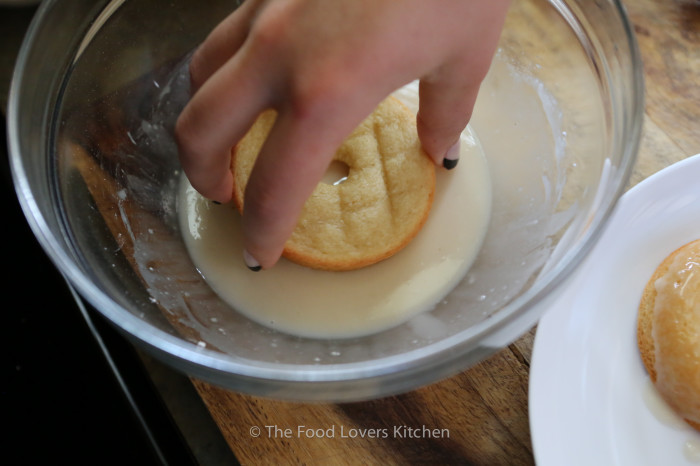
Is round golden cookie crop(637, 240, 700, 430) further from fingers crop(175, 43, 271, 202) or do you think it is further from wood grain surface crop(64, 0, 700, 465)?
fingers crop(175, 43, 271, 202)

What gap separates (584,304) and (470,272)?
12 cm

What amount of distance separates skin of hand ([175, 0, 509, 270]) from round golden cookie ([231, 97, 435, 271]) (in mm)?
142

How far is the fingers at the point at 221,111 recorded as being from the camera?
0.45 metres

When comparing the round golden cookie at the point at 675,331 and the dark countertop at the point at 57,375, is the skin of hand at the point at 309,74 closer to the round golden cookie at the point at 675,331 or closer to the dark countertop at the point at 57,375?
the round golden cookie at the point at 675,331

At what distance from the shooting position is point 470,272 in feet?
2.20

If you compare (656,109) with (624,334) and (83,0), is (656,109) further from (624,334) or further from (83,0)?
(83,0)

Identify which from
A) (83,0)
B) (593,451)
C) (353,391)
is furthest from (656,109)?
(83,0)

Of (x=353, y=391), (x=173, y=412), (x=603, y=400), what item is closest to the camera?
(x=353, y=391)

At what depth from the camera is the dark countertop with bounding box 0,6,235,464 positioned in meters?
0.91

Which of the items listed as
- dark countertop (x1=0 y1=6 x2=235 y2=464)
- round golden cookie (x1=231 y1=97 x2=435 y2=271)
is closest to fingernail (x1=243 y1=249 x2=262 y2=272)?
round golden cookie (x1=231 y1=97 x2=435 y2=271)

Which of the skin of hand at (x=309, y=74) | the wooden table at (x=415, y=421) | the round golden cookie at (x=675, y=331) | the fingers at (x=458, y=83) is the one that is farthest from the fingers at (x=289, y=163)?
the round golden cookie at (x=675, y=331)

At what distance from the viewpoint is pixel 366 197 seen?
0.68 metres

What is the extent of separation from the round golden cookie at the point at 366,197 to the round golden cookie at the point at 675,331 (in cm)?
25

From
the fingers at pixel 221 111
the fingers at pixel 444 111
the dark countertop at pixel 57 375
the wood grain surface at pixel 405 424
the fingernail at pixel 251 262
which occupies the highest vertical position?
the fingers at pixel 221 111
